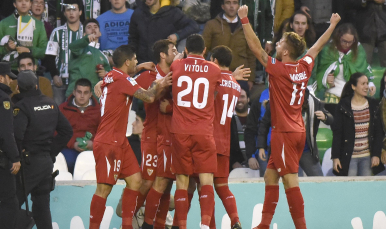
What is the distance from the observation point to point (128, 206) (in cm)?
755

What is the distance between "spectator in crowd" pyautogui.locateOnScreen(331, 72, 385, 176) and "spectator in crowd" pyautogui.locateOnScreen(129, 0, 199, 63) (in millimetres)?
2963

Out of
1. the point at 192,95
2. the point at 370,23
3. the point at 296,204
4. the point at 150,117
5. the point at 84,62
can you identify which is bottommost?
the point at 296,204

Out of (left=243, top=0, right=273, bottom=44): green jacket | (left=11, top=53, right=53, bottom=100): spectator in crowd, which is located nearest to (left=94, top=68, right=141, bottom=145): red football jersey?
(left=11, top=53, right=53, bottom=100): spectator in crowd

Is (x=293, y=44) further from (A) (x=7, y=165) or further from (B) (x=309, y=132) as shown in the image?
(A) (x=7, y=165)

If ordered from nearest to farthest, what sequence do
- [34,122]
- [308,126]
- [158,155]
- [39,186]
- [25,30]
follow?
[158,155]
[34,122]
[39,186]
[308,126]
[25,30]

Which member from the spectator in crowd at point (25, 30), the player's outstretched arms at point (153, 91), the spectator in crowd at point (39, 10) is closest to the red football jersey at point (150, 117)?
the player's outstretched arms at point (153, 91)

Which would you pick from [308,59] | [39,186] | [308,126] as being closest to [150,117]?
[39,186]

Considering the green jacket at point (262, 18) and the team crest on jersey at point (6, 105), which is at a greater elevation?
the green jacket at point (262, 18)

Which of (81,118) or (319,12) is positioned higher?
(319,12)

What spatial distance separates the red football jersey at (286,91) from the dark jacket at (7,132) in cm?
297

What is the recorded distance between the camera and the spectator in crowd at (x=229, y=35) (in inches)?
436

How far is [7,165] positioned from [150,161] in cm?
164

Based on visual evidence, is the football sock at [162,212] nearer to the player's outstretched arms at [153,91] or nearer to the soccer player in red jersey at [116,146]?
the soccer player in red jersey at [116,146]

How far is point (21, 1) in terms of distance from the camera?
11.3 meters
